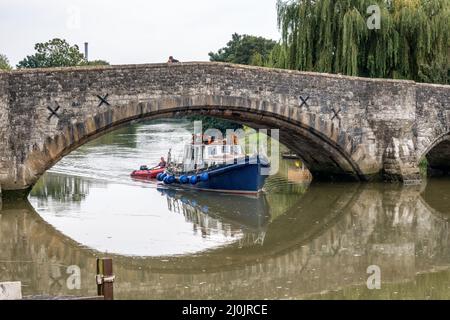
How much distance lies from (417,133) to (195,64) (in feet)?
21.0

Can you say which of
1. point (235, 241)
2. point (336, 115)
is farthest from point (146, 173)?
point (235, 241)

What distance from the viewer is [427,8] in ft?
74.0

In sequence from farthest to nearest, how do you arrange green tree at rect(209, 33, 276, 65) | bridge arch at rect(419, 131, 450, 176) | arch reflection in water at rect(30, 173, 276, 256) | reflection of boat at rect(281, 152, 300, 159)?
green tree at rect(209, 33, 276, 65), reflection of boat at rect(281, 152, 300, 159), bridge arch at rect(419, 131, 450, 176), arch reflection in water at rect(30, 173, 276, 256)

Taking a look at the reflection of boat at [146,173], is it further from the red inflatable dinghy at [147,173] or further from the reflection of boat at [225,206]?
the reflection of boat at [225,206]

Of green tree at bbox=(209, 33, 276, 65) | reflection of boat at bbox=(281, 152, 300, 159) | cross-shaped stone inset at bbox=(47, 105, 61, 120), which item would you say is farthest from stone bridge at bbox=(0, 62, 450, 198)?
green tree at bbox=(209, 33, 276, 65)

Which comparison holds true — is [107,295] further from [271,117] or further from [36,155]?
[271,117]

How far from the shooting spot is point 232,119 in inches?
692

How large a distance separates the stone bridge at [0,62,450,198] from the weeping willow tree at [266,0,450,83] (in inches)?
88.7

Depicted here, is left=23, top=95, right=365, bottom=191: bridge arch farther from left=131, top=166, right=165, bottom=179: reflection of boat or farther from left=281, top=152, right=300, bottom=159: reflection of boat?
left=281, top=152, right=300, bottom=159: reflection of boat

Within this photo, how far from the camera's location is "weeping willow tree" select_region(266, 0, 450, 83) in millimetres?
21172

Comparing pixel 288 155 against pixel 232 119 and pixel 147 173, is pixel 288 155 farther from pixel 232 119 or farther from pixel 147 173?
pixel 232 119

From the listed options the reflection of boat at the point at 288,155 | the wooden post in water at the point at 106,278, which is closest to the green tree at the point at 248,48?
the reflection of boat at the point at 288,155

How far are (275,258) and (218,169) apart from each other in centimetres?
731
